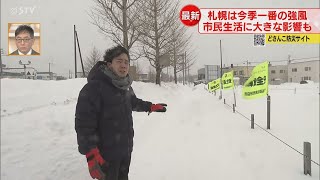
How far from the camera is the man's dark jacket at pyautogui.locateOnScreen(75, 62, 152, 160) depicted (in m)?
2.65

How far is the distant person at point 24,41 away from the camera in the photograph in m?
9.43

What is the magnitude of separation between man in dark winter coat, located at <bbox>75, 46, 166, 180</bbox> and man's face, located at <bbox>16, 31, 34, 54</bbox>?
7864 millimetres

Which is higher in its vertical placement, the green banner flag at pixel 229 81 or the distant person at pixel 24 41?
the distant person at pixel 24 41

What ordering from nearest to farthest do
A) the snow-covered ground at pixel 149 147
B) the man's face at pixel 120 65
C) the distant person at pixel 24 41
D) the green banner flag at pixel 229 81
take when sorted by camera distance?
1. the man's face at pixel 120 65
2. the snow-covered ground at pixel 149 147
3. the distant person at pixel 24 41
4. the green banner flag at pixel 229 81

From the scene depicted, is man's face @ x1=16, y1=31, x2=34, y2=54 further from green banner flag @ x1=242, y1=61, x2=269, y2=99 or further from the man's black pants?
the man's black pants

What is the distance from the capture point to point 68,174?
4.32 metres

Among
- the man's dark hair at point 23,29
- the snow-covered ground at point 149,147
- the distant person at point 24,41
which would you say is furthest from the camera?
the distant person at point 24,41

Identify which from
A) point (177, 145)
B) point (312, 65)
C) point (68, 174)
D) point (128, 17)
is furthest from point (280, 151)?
point (312, 65)

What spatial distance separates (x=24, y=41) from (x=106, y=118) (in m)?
8.46

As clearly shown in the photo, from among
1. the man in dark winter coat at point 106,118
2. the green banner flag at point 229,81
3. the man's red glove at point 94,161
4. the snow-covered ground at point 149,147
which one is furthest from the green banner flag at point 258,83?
the green banner flag at point 229,81

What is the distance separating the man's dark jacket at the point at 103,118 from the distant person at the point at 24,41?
7.55 meters

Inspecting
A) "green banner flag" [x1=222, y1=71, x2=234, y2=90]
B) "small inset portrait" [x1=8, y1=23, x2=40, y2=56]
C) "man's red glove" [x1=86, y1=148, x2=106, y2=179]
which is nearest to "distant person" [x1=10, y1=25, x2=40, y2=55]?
"small inset portrait" [x1=8, y1=23, x2=40, y2=56]

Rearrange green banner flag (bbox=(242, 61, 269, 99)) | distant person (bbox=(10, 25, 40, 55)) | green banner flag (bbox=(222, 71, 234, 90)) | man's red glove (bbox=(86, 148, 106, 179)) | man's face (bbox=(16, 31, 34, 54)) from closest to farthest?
1. man's red glove (bbox=(86, 148, 106, 179))
2. green banner flag (bbox=(242, 61, 269, 99))
3. distant person (bbox=(10, 25, 40, 55))
4. man's face (bbox=(16, 31, 34, 54))
5. green banner flag (bbox=(222, 71, 234, 90))

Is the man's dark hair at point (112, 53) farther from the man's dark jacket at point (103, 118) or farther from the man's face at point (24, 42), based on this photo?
the man's face at point (24, 42)
